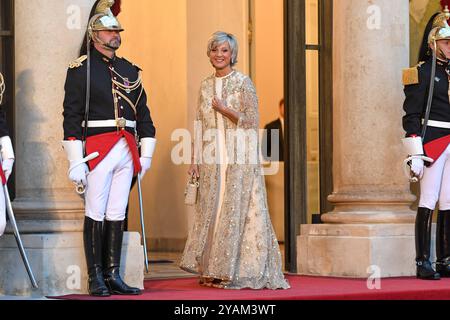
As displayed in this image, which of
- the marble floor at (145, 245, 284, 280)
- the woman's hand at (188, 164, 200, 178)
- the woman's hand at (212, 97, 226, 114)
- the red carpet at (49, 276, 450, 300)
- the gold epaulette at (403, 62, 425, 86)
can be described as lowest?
the marble floor at (145, 245, 284, 280)

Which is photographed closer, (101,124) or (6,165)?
(6,165)

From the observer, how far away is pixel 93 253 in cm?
893

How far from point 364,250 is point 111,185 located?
8.41ft

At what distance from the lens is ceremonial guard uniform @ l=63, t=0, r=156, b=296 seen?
29.1 feet

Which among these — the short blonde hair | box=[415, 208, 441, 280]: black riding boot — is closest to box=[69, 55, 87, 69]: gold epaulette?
the short blonde hair

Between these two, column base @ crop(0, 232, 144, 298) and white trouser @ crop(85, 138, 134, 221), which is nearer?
white trouser @ crop(85, 138, 134, 221)

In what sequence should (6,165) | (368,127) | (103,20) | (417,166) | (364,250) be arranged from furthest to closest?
(368,127) → (364,250) → (417,166) → (103,20) → (6,165)

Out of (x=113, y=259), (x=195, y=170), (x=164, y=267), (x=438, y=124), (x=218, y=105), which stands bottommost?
(x=164, y=267)

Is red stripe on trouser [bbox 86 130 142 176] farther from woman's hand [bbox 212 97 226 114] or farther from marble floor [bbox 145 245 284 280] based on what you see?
marble floor [bbox 145 245 284 280]

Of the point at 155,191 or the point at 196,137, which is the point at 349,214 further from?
the point at 155,191

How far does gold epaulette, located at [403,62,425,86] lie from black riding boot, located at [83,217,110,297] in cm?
291

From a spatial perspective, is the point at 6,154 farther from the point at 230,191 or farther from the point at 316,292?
the point at 316,292

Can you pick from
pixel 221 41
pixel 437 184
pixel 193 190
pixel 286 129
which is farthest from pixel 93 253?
pixel 286 129

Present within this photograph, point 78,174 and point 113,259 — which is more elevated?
point 78,174
